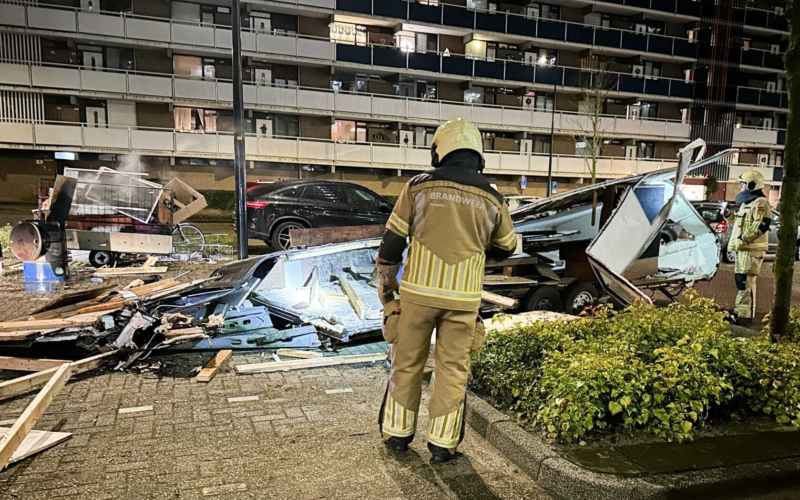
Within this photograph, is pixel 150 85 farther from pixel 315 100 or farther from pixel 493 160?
pixel 493 160

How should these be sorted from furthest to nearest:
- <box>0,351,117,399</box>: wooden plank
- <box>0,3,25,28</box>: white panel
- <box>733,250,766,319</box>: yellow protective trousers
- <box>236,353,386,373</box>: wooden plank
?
<box>0,3,25,28</box>: white panel < <box>733,250,766,319</box>: yellow protective trousers < <box>236,353,386,373</box>: wooden plank < <box>0,351,117,399</box>: wooden plank

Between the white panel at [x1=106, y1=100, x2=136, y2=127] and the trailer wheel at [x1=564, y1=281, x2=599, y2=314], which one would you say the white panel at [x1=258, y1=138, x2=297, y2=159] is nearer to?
the white panel at [x1=106, y1=100, x2=136, y2=127]

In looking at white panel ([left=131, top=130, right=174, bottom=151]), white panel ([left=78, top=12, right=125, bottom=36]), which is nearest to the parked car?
white panel ([left=131, top=130, right=174, bottom=151])

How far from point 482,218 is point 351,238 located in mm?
3917

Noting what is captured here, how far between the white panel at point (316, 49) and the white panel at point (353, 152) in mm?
4521

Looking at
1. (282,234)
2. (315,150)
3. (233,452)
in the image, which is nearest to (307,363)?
(233,452)

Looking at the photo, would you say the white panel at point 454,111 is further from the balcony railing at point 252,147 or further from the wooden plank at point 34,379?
the wooden plank at point 34,379

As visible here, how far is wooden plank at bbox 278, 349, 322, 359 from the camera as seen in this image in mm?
5273

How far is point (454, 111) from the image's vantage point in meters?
29.6

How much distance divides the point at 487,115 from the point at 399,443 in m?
28.9

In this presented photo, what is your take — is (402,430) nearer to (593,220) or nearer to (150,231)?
(593,220)

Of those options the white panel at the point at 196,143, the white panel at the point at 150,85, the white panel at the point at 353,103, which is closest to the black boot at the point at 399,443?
the white panel at the point at 196,143

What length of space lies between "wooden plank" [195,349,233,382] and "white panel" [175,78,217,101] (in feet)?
73.5

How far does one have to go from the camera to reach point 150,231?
9.99m
